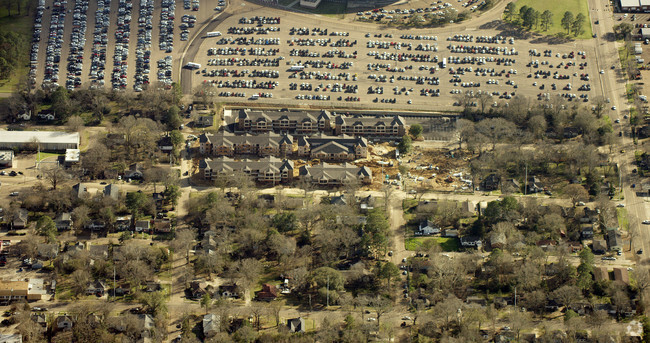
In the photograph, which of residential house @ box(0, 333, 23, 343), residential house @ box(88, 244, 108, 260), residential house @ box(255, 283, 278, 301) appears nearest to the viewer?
residential house @ box(0, 333, 23, 343)

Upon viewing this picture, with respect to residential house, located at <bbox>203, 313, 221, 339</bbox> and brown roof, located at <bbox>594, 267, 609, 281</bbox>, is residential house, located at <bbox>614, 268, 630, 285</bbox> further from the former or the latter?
residential house, located at <bbox>203, 313, 221, 339</bbox>

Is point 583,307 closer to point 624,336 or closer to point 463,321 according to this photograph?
point 624,336

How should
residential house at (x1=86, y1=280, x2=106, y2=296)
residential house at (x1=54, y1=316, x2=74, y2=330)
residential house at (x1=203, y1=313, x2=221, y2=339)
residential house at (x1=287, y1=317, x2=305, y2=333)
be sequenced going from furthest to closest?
residential house at (x1=86, y1=280, x2=106, y2=296)
residential house at (x1=287, y1=317, x2=305, y2=333)
residential house at (x1=54, y1=316, x2=74, y2=330)
residential house at (x1=203, y1=313, x2=221, y2=339)

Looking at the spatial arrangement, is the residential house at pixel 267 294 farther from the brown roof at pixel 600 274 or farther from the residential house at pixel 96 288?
the brown roof at pixel 600 274

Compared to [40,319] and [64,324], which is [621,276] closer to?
[64,324]

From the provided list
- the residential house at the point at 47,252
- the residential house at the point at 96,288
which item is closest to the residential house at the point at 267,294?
the residential house at the point at 96,288

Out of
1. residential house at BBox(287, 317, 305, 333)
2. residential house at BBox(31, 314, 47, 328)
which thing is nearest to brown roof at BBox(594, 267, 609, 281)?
residential house at BBox(287, 317, 305, 333)
